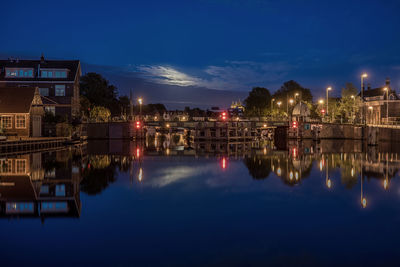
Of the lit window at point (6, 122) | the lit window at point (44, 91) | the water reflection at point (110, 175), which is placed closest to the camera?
the water reflection at point (110, 175)

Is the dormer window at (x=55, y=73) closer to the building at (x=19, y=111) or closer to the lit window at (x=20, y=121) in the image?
the building at (x=19, y=111)

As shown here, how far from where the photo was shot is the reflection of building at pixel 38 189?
56.7ft

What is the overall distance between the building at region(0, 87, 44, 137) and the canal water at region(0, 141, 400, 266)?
19.9 meters

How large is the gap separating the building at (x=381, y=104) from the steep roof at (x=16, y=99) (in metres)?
69.1

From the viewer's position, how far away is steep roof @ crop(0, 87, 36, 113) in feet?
161

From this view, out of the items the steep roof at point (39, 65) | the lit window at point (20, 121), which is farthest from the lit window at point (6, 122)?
the steep roof at point (39, 65)

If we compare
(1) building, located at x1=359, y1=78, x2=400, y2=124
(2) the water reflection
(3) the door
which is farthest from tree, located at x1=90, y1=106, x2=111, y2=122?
(1) building, located at x1=359, y1=78, x2=400, y2=124

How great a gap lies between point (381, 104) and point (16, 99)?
7565 centimetres

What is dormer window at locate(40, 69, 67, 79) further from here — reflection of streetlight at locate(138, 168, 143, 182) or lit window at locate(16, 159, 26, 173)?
reflection of streetlight at locate(138, 168, 143, 182)

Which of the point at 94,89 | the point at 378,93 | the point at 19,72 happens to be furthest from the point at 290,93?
the point at 19,72

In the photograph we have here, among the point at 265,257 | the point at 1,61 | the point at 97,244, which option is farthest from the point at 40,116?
the point at 265,257

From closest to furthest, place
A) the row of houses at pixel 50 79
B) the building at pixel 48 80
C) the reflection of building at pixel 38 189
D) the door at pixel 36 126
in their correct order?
1. the reflection of building at pixel 38 189
2. the door at pixel 36 126
3. the row of houses at pixel 50 79
4. the building at pixel 48 80

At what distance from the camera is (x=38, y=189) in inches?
860

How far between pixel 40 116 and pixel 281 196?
140ft
